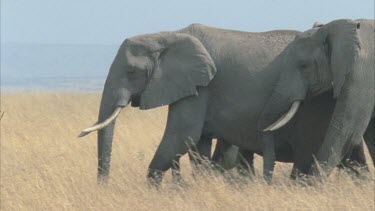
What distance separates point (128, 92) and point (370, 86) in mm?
2505

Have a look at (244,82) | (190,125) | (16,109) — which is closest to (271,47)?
(244,82)

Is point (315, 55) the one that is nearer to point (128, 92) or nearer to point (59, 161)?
point (128, 92)

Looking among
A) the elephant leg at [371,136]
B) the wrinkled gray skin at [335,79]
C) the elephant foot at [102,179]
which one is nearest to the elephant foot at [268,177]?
the wrinkled gray skin at [335,79]

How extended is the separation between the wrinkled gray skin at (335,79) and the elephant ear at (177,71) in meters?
0.80

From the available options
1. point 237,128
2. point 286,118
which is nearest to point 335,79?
point 286,118

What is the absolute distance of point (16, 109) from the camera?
2125 centimetres

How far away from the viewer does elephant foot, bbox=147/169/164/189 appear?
10805 millimetres

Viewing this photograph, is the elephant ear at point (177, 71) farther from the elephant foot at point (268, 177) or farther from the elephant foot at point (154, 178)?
the elephant foot at point (268, 177)

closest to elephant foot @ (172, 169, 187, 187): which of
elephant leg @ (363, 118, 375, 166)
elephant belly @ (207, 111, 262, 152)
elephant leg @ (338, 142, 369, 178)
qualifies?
elephant belly @ (207, 111, 262, 152)

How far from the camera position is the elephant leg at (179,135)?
10953 millimetres

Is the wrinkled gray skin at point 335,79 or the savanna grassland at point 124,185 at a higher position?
the wrinkled gray skin at point 335,79

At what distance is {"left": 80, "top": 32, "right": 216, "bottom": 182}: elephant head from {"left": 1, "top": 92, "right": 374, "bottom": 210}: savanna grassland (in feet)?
2.21

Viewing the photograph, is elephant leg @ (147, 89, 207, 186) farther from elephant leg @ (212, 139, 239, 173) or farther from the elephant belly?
elephant leg @ (212, 139, 239, 173)

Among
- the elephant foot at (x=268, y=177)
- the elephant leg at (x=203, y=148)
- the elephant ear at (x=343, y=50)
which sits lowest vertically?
the elephant leg at (x=203, y=148)
